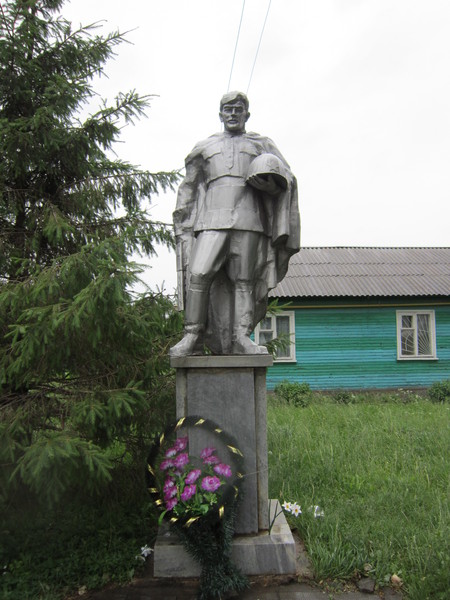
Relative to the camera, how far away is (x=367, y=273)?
13.3 metres

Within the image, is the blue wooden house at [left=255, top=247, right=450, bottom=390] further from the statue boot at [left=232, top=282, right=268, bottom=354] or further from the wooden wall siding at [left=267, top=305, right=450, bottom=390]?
the statue boot at [left=232, top=282, right=268, bottom=354]

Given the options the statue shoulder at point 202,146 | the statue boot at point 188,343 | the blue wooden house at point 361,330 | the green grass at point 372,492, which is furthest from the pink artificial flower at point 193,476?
the blue wooden house at point 361,330

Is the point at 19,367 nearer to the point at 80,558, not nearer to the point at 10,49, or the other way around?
the point at 80,558

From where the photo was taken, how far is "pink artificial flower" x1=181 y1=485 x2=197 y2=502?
100 inches

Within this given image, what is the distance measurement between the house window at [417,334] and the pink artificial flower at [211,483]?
11.0 metres

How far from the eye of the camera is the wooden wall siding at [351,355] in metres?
12.2

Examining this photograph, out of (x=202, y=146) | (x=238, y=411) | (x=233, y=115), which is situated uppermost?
(x=233, y=115)

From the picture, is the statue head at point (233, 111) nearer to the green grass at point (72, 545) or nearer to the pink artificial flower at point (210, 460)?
the pink artificial flower at point (210, 460)

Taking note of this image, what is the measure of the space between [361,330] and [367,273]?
1836mm

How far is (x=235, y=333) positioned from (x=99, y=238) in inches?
61.0

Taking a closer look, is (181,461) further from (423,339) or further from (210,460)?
(423,339)

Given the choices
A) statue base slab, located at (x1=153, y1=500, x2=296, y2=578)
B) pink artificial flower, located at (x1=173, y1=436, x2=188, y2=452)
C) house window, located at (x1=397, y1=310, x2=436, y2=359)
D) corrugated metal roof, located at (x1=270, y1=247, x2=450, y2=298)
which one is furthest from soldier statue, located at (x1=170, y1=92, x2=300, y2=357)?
house window, located at (x1=397, y1=310, x2=436, y2=359)

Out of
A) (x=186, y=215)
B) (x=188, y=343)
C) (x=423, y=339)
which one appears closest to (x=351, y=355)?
(x=423, y=339)

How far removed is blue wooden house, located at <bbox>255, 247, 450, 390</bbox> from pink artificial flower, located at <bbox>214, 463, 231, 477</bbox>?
928 centimetres
